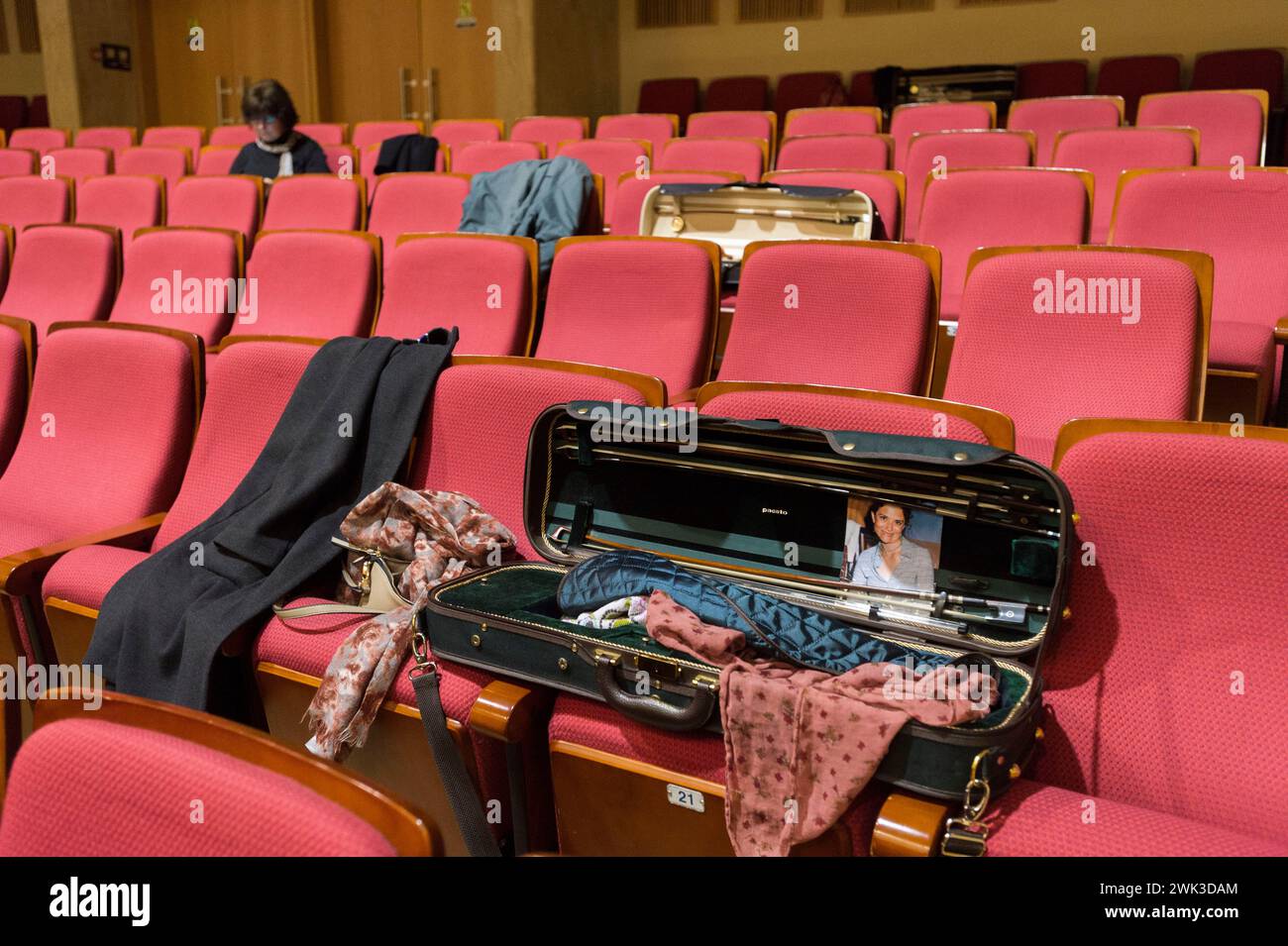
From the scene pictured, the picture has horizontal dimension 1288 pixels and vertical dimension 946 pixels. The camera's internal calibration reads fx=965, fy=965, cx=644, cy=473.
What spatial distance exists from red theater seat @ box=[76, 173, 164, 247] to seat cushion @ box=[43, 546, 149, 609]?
148 centimetres

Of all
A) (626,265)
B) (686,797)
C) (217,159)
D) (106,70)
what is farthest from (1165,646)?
(106,70)

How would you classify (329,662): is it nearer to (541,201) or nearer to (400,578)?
(400,578)

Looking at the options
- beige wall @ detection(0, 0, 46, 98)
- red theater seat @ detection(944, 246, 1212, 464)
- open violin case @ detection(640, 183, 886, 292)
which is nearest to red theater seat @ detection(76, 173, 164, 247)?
open violin case @ detection(640, 183, 886, 292)

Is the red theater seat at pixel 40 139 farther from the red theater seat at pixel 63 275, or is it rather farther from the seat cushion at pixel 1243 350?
the seat cushion at pixel 1243 350

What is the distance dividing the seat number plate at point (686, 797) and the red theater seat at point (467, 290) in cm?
79

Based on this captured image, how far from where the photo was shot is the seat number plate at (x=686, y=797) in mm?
571

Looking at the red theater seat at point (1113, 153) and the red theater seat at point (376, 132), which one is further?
the red theater seat at point (376, 132)

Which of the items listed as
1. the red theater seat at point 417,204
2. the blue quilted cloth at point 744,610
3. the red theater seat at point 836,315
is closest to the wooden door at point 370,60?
the red theater seat at point 417,204

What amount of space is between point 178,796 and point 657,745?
12.3 inches

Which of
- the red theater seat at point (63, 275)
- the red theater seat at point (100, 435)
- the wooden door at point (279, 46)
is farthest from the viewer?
the wooden door at point (279, 46)

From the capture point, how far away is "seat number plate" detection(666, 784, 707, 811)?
57 cm

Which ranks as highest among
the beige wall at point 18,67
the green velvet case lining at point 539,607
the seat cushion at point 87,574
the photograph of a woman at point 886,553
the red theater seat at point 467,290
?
the beige wall at point 18,67

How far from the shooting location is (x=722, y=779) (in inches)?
22.5

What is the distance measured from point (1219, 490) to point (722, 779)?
1.09 ft
